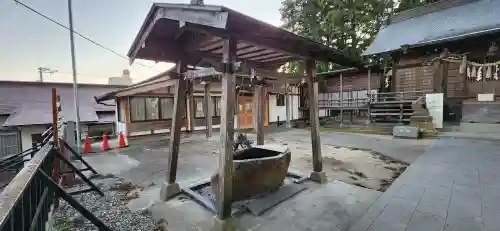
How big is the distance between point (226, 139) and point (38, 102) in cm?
1542

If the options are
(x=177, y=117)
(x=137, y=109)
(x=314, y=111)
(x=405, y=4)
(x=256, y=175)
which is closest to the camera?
(x=256, y=175)

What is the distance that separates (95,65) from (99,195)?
14574 millimetres

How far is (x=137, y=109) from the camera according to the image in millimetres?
11523

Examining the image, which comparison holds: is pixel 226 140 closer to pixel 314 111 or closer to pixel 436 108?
pixel 314 111

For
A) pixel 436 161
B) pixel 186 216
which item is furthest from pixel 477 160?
pixel 186 216

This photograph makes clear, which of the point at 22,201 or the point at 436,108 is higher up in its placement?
the point at 436,108

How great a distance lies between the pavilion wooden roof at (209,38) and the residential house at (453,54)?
8.63 metres

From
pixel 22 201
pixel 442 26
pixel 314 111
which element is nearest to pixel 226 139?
pixel 22 201

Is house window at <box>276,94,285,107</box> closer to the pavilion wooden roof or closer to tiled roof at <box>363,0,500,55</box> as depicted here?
tiled roof at <box>363,0,500,55</box>

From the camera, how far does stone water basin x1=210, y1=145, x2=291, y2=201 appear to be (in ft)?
10.8

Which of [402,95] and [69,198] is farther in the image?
[402,95]

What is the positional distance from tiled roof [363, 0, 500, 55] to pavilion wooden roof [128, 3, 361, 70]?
9.01m

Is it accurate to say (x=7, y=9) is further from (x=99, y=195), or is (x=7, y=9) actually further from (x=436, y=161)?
(x=436, y=161)

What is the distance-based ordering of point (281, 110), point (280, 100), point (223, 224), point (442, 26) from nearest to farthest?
point (223, 224) < point (442, 26) < point (280, 100) < point (281, 110)
